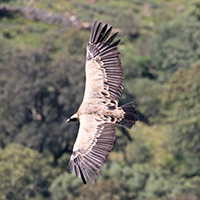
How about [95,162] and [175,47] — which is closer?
[95,162]

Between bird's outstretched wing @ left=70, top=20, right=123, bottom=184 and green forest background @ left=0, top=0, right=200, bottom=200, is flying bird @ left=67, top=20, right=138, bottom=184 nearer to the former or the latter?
bird's outstretched wing @ left=70, top=20, right=123, bottom=184

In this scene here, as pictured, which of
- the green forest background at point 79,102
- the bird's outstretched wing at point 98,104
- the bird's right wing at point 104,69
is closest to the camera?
the bird's outstretched wing at point 98,104

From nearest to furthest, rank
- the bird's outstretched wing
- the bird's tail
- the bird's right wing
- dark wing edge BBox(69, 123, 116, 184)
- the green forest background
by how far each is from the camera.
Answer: dark wing edge BBox(69, 123, 116, 184), the bird's outstretched wing, the bird's tail, the bird's right wing, the green forest background

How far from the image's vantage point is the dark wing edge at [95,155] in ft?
36.7

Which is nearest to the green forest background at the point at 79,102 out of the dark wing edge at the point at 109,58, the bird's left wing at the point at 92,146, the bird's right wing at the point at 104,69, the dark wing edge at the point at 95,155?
the bird's right wing at the point at 104,69

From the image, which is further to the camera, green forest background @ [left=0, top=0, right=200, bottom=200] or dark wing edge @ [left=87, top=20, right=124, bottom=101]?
green forest background @ [left=0, top=0, right=200, bottom=200]

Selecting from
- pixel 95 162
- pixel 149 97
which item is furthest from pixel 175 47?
pixel 95 162

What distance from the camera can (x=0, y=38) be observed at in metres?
51.1

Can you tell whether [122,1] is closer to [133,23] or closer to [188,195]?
[133,23]

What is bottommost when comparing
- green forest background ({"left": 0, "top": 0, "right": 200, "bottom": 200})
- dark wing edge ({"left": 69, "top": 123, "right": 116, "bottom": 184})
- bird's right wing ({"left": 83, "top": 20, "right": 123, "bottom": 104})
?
green forest background ({"left": 0, "top": 0, "right": 200, "bottom": 200})

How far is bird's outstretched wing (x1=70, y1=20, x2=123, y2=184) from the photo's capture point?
11406 millimetres

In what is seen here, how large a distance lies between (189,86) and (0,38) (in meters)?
20.6

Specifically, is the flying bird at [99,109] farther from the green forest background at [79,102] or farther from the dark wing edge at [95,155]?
the green forest background at [79,102]

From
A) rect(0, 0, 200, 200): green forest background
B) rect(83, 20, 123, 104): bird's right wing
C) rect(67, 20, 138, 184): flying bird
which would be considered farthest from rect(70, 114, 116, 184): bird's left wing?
rect(0, 0, 200, 200): green forest background
